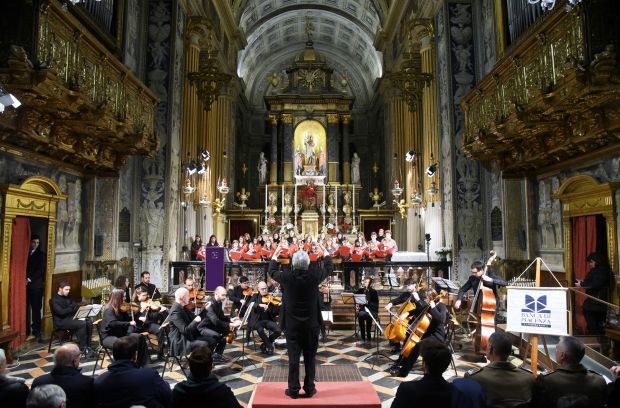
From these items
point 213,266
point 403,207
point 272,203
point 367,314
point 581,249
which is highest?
point 272,203

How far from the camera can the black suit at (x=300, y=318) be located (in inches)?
204

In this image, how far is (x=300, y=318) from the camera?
17.0 feet

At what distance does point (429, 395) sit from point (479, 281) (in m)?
5.83

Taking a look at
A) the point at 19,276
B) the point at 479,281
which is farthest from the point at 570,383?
the point at 19,276

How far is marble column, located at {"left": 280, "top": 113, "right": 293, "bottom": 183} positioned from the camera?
29844 millimetres

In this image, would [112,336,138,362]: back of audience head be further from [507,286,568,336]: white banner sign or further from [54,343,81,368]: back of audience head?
[507,286,568,336]: white banner sign

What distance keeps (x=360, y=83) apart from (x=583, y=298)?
2752cm

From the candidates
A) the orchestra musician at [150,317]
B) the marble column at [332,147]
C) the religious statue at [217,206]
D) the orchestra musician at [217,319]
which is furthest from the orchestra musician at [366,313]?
the marble column at [332,147]

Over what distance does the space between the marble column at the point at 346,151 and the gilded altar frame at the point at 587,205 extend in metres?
20.8

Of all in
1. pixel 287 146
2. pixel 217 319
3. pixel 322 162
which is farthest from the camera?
pixel 287 146

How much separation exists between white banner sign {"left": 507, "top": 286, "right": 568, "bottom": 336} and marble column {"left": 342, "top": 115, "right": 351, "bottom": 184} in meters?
24.5

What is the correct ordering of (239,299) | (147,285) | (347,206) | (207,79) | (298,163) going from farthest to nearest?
(298,163) → (347,206) → (207,79) → (147,285) → (239,299)

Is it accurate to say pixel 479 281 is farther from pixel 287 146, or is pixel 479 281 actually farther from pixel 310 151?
pixel 287 146

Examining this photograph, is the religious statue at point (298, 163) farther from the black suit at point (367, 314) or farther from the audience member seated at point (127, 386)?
the audience member seated at point (127, 386)
